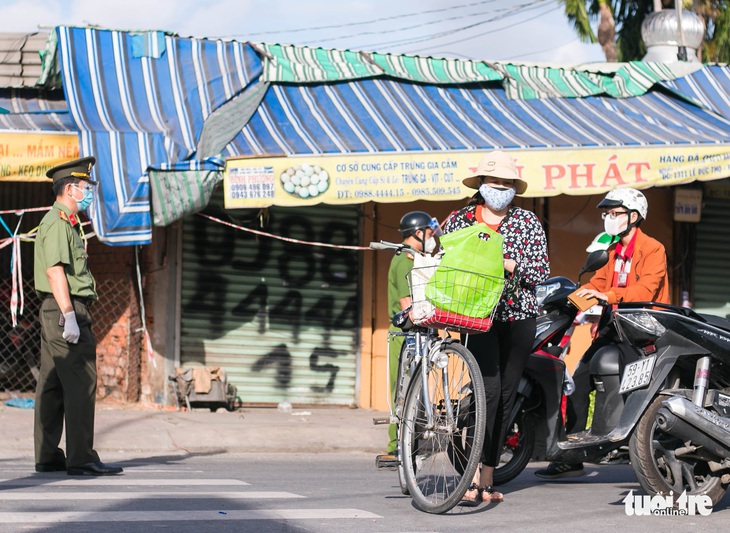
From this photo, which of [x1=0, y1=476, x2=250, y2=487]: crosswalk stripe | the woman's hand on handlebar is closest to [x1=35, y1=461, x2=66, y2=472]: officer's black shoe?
[x1=0, y1=476, x2=250, y2=487]: crosswalk stripe

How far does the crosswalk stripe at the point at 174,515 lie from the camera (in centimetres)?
545

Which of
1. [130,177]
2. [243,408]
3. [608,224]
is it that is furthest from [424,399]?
[243,408]

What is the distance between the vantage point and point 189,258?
12867 millimetres

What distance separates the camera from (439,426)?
619 centimetres

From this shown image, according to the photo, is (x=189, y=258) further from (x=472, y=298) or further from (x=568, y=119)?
(x=472, y=298)

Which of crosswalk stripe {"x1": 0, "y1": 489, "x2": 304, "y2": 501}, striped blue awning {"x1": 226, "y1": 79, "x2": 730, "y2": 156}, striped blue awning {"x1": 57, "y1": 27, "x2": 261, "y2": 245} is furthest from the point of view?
striped blue awning {"x1": 226, "y1": 79, "x2": 730, "y2": 156}

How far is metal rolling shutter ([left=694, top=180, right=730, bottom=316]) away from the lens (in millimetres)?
14531

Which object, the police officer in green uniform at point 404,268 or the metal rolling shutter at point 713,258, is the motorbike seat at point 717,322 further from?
the metal rolling shutter at point 713,258

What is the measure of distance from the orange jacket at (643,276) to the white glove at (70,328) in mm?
3259

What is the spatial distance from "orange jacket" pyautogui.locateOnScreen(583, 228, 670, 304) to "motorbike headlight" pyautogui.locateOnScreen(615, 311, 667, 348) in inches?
29.3

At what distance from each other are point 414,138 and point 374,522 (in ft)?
23.9

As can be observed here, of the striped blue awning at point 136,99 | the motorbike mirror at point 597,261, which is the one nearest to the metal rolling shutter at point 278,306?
the striped blue awning at point 136,99

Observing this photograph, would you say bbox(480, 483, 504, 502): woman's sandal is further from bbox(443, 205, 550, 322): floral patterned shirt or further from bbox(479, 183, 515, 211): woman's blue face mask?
bbox(479, 183, 515, 211): woman's blue face mask

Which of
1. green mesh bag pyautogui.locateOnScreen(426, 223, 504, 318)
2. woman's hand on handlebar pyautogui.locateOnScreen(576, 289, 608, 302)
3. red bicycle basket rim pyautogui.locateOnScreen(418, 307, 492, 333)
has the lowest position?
red bicycle basket rim pyautogui.locateOnScreen(418, 307, 492, 333)
